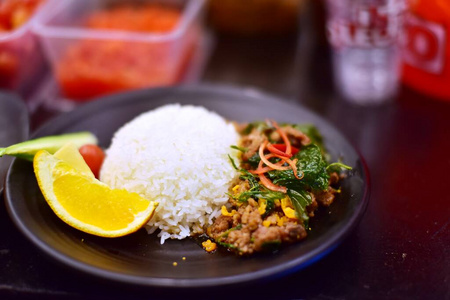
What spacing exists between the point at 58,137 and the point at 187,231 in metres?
0.73

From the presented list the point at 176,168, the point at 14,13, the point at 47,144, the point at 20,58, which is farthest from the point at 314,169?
the point at 14,13

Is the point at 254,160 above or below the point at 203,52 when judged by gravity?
above

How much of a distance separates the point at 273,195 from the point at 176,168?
16.5 inches

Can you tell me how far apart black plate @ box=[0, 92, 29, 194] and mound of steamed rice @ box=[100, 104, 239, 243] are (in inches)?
17.1

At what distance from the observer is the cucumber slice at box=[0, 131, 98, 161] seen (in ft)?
6.36

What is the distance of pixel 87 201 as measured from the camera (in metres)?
1.83

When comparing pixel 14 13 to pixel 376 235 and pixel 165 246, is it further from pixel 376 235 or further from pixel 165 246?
pixel 376 235

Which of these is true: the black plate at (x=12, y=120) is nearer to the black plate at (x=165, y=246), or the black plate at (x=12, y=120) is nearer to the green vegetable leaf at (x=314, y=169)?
the black plate at (x=165, y=246)

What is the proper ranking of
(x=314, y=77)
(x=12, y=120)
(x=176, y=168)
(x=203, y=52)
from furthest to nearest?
(x=203, y=52), (x=314, y=77), (x=12, y=120), (x=176, y=168)

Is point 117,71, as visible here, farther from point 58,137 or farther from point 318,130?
point 318,130

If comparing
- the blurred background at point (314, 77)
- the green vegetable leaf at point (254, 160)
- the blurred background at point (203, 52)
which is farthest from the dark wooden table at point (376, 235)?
the green vegetable leaf at point (254, 160)

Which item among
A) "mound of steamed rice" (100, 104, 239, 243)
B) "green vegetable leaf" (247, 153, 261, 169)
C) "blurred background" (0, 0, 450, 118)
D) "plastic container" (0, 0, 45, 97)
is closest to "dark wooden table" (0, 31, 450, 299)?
"blurred background" (0, 0, 450, 118)

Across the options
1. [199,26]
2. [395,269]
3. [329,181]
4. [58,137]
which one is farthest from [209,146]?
[199,26]

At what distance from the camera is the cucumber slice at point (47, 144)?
1.94 metres
